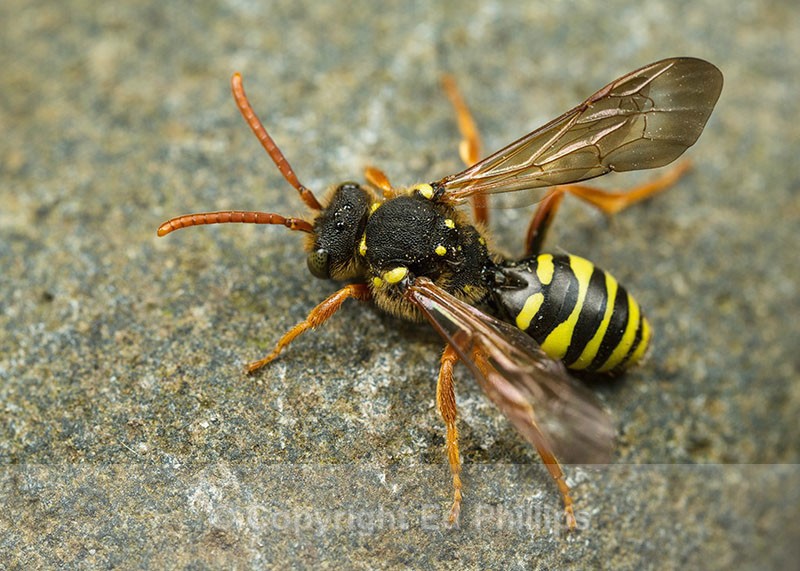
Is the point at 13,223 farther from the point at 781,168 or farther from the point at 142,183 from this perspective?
the point at 781,168

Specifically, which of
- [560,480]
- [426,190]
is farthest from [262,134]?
[560,480]

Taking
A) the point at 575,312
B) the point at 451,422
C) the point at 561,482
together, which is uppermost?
the point at 575,312

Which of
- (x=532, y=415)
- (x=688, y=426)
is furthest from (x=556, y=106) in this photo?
(x=532, y=415)

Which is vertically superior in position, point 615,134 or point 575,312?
point 615,134

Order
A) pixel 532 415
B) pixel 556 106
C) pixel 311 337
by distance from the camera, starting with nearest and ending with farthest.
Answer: pixel 532 415 < pixel 311 337 < pixel 556 106

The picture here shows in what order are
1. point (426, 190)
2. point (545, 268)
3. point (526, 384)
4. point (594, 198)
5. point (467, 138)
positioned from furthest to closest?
point (467, 138) < point (594, 198) < point (426, 190) < point (545, 268) < point (526, 384)

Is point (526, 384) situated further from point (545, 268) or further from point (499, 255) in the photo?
point (499, 255)

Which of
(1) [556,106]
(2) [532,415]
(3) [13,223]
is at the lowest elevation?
(2) [532,415]
